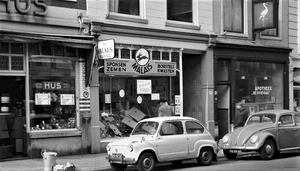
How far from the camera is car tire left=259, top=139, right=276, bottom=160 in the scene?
1284cm

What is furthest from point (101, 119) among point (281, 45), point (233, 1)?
point (281, 45)

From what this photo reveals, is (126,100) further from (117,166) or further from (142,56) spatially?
(117,166)

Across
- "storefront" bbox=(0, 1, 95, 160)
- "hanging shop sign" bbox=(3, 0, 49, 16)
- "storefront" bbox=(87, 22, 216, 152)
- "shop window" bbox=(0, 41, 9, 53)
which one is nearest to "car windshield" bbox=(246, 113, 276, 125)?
"storefront" bbox=(87, 22, 216, 152)

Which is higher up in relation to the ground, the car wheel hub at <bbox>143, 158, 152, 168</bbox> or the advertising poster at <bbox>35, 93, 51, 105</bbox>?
the advertising poster at <bbox>35, 93, 51, 105</bbox>

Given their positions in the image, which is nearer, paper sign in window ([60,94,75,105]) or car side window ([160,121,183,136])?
car side window ([160,121,183,136])

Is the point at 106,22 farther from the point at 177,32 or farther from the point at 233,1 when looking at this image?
the point at 233,1

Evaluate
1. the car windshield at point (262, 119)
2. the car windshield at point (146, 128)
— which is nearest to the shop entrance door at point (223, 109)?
the car windshield at point (262, 119)

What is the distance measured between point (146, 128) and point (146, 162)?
44.8 inches

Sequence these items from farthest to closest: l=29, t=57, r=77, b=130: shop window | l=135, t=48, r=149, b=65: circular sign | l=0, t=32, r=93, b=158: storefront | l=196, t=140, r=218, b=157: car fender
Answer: l=135, t=48, r=149, b=65: circular sign
l=29, t=57, r=77, b=130: shop window
l=0, t=32, r=93, b=158: storefront
l=196, t=140, r=218, b=157: car fender

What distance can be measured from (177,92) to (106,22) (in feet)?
14.9

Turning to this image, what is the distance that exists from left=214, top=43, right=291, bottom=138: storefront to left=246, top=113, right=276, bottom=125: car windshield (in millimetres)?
4002

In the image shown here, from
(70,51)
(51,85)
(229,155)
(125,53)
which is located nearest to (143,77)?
(125,53)

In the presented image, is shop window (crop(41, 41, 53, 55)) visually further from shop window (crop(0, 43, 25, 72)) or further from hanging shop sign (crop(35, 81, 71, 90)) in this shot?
hanging shop sign (crop(35, 81, 71, 90))

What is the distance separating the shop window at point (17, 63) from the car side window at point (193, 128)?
575cm
